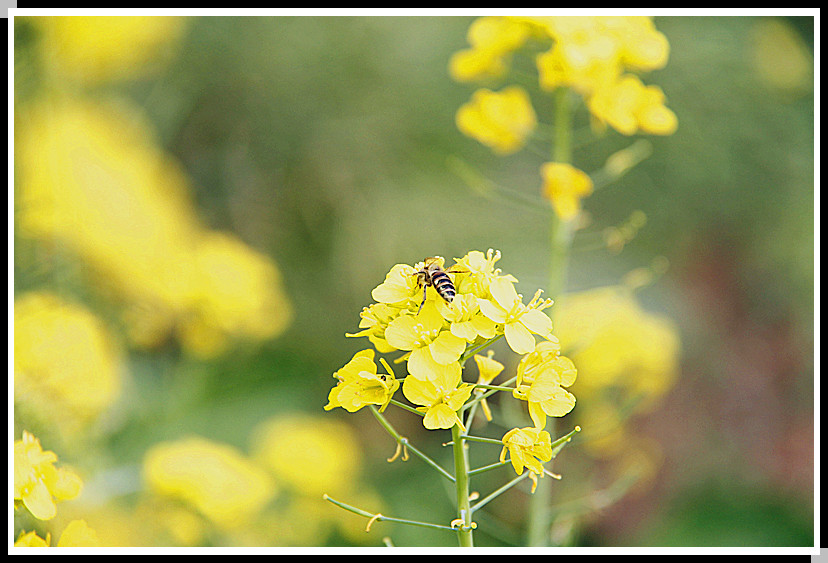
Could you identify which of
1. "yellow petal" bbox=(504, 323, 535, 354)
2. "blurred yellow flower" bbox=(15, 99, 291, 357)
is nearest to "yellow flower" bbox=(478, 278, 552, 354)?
"yellow petal" bbox=(504, 323, 535, 354)

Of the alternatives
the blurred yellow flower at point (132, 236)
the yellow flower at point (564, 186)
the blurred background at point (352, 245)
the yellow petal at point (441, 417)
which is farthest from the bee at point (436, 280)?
the blurred yellow flower at point (132, 236)

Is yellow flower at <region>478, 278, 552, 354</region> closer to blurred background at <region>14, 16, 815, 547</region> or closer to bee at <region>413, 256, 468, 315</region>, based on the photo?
bee at <region>413, 256, 468, 315</region>

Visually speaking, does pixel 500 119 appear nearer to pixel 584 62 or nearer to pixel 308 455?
pixel 584 62

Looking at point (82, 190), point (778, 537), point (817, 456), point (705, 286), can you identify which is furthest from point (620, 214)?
point (82, 190)

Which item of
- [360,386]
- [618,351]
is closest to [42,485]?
[360,386]

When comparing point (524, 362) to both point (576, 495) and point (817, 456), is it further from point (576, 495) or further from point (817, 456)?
point (576, 495)

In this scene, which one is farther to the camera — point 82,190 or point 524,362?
point 82,190
